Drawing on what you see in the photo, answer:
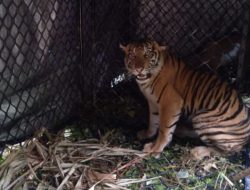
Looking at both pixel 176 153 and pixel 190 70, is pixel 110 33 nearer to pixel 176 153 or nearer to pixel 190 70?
pixel 190 70

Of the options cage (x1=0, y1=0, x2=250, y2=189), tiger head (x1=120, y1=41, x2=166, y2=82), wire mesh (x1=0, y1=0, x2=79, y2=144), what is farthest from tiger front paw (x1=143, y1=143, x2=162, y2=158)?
wire mesh (x1=0, y1=0, x2=79, y2=144)

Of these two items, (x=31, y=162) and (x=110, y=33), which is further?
(x=110, y=33)

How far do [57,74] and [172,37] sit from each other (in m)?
1.16

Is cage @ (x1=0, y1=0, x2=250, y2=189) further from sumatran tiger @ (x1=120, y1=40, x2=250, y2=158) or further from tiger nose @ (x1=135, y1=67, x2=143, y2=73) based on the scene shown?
tiger nose @ (x1=135, y1=67, x2=143, y2=73)

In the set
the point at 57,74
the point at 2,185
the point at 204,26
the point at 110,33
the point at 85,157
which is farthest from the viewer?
the point at 204,26

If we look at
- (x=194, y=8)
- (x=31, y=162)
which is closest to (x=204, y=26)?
(x=194, y=8)

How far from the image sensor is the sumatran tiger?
10.5 feet

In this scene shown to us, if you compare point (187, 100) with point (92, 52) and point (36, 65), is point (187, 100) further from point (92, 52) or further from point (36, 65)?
point (36, 65)

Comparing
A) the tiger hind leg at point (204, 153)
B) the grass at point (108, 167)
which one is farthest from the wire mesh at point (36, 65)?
the tiger hind leg at point (204, 153)

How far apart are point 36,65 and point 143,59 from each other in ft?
2.59

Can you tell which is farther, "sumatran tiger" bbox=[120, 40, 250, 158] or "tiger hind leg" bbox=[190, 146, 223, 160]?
"tiger hind leg" bbox=[190, 146, 223, 160]

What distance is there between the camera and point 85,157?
11.0 ft

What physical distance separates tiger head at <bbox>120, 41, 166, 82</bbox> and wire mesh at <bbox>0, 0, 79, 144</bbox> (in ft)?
2.03

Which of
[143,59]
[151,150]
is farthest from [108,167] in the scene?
[143,59]
